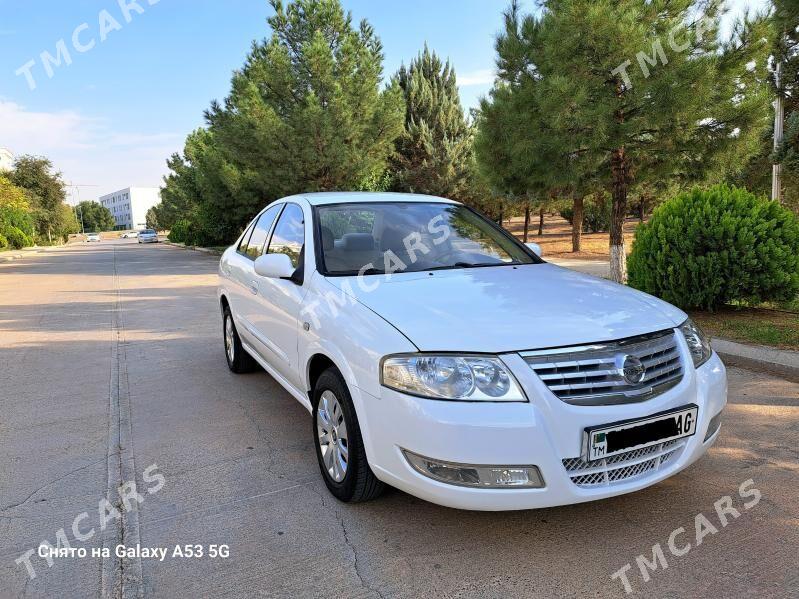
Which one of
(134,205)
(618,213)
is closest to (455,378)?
(618,213)

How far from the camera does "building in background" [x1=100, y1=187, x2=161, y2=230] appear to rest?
490 ft

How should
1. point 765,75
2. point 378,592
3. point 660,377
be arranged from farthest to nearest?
point 765,75, point 660,377, point 378,592

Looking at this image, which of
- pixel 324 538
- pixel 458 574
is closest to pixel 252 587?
pixel 324 538

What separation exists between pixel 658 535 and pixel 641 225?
5507mm

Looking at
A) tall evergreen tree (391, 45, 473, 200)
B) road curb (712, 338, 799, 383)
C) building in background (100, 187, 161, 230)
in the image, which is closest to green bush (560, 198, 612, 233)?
tall evergreen tree (391, 45, 473, 200)

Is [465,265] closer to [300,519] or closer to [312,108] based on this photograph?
[300,519]

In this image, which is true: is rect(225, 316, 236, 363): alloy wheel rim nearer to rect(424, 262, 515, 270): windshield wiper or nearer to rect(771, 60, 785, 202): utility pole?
rect(424, 262, 515, 270): windshield wiper

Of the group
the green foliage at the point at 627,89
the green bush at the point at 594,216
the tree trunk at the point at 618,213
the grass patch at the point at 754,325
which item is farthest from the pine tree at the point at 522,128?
the green bush at the point at 594,216

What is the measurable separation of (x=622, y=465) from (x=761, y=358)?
3688 millimetres

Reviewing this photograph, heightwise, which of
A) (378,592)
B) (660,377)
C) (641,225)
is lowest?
(378,592)

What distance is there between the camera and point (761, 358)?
17.3ft

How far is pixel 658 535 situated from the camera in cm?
264

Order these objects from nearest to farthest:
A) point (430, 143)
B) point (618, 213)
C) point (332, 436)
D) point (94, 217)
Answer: point (332, 436) < point (618, 213) < point (430, 143) < point (94, 217)

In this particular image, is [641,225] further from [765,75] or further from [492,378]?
[492,378]
